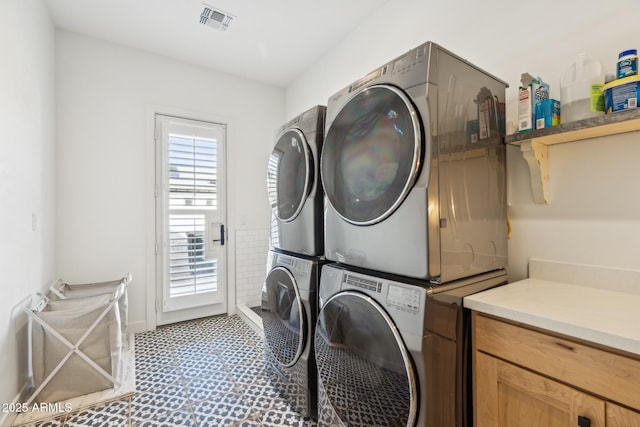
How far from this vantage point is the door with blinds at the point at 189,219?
303 cm

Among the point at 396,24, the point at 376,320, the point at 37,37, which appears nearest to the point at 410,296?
the point at 376,320

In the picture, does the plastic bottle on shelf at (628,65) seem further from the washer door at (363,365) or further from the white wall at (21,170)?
the white wall at (21,170)

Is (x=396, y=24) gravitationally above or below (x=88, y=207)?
above

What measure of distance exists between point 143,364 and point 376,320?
209 centimetres

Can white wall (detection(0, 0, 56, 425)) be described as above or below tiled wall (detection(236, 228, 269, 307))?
above

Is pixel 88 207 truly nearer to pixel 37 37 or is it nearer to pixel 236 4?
pixel 37 37

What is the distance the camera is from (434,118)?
1.04 m

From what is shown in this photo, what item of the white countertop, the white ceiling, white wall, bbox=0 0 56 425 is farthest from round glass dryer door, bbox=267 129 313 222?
white wall, bbox=0 0 56 425

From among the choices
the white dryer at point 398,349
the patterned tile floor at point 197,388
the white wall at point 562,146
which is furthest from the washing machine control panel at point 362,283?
the patterned tile floor at point 197,388

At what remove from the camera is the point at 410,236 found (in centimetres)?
106

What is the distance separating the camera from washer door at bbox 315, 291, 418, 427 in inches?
40.7

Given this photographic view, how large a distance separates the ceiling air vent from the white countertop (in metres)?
2.65

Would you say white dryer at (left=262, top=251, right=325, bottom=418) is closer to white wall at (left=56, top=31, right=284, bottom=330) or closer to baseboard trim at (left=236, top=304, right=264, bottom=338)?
baseboard trim at (left=236, top=304, right=264, bottom=338)

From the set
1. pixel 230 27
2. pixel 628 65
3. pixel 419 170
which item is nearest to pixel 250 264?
pixel 230 27
